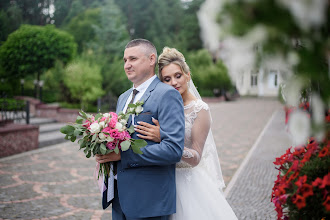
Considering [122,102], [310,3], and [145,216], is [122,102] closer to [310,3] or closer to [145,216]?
[145,216]

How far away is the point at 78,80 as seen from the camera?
17641 millimetres

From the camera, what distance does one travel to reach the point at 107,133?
213 centimetres

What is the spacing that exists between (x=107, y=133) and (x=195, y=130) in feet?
3.21

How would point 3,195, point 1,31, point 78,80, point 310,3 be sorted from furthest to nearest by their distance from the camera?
1. point 1,31
2. point 78,80
3. point 3,195
4. point 310,3

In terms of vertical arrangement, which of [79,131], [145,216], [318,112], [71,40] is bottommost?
[145,216]

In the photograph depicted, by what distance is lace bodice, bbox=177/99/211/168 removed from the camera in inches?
106

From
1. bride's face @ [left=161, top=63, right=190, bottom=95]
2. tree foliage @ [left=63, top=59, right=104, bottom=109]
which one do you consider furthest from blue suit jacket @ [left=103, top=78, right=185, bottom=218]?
tree foliage @ [left=63, top=59, right=104, bottom=109]

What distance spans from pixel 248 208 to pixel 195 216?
99.5 inches

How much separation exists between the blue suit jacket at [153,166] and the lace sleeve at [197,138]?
272 millimetres

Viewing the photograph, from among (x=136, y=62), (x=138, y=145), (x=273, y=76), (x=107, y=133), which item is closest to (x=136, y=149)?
(x=138, y=145)

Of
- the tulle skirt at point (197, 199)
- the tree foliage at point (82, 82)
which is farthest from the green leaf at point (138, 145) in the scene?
the tree foliage at point (82, 82)

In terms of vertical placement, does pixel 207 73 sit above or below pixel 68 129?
below

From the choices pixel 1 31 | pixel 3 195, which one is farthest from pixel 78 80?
pixel 3 195

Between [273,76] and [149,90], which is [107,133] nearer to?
[149,90]
